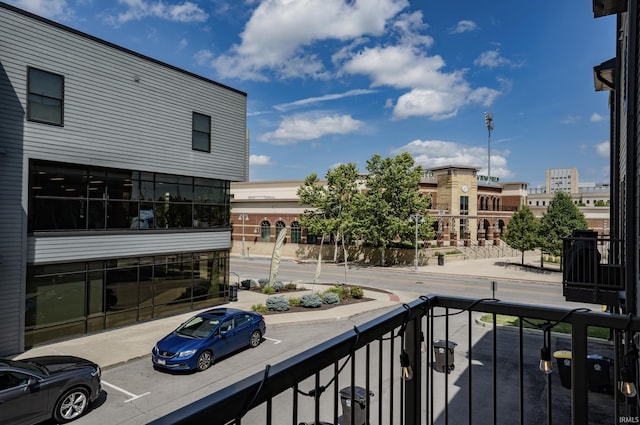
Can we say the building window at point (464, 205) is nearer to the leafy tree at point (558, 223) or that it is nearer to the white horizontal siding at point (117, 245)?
the leafy tree at point (558, 223)

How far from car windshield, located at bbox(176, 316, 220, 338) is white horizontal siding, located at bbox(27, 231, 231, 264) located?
5196mm

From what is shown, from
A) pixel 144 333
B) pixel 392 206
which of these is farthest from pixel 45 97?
pixel 392 206

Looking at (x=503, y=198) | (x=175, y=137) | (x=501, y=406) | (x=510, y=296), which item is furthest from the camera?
(x=503, y=198)

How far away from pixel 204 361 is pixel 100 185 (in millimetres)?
8497

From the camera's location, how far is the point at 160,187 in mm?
18484

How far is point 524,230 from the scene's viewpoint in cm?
3912

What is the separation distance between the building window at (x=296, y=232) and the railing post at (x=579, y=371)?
47.6 m

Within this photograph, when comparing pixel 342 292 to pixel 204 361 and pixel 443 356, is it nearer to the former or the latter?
pixel 204 361

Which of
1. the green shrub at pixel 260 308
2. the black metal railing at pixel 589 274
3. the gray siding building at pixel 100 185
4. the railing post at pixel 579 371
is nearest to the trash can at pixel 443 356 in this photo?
the railing post at pixel 579 371

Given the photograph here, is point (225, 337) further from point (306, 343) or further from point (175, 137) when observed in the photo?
point (175, 137)

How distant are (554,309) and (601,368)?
31.1 feet

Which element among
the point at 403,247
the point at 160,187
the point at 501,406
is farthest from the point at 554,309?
the point at 403,247

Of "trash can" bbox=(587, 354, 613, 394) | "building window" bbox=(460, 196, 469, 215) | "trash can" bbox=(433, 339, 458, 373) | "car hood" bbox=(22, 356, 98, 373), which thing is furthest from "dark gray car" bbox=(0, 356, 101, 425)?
"building window" bbox=(460, 196, 469, 215)

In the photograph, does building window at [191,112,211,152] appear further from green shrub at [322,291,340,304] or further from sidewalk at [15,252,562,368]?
green shrub at [322,291,340,304]
